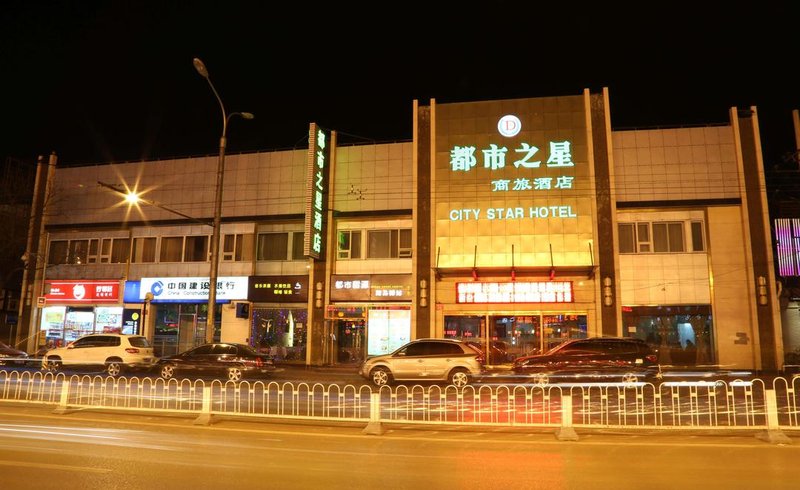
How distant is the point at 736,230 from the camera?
24.3 m

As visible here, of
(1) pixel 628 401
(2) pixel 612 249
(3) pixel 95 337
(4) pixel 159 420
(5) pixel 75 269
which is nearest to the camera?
(4) pixel 159 420

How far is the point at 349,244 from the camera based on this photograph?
27047 mm

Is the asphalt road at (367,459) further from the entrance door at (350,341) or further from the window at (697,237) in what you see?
the window at (697,237)

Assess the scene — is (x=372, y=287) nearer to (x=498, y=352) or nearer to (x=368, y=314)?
(x=368, y=314)

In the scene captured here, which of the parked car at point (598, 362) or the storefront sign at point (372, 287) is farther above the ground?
the storefront sign at point (372, 287)

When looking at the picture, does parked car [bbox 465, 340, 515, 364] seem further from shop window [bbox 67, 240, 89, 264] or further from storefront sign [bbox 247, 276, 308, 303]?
shop window [bbox 67, 240, 89, 264]

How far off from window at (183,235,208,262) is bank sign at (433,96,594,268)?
12.1 metres

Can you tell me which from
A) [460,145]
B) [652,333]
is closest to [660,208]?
Result: [652,333]

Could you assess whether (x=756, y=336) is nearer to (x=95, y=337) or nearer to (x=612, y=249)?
(x=612, y=249)

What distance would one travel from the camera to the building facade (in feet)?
79.3

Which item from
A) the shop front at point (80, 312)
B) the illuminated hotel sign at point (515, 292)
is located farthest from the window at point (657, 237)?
the shop front at point (80, 312)

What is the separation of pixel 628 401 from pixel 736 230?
1333cm

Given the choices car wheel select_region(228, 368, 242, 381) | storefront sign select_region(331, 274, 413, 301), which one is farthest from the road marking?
storefront sign select_region(331, 274, 413, 301)

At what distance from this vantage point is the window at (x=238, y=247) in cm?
2798
